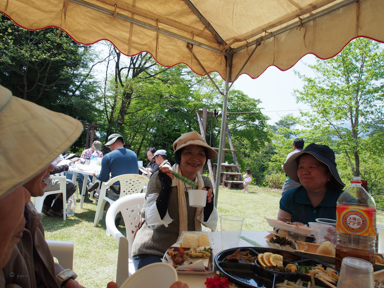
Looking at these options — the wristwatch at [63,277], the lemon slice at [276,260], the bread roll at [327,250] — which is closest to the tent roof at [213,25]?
the bread roll at [327,250]

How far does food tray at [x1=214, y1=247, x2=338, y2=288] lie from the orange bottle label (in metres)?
0.24

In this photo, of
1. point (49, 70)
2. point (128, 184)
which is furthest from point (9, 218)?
point (49, 70)

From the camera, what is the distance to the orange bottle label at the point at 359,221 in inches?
46.3

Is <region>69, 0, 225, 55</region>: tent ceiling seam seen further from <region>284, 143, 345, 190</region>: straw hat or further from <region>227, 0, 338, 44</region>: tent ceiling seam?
<region>284, 143, 345, 190</region>: straw hat

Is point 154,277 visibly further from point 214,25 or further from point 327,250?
point 214,25

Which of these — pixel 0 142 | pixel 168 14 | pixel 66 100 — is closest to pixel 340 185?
pixel 0 142

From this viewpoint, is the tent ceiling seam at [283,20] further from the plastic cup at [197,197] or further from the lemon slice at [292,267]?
the lemon slice at [292,267]

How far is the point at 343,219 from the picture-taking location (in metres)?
1.24

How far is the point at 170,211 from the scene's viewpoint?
2.16 meters

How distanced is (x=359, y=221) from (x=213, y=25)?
316 cm

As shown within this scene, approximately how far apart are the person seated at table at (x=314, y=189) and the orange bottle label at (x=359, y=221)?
3.22 feet

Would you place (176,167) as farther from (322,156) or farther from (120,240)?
(322,156)

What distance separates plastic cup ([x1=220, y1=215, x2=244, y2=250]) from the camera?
145 cm

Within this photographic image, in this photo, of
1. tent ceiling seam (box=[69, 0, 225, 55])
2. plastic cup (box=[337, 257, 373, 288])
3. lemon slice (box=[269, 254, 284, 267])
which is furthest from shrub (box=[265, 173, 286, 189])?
plastic cup (box=[337, 257, 373, 288])
